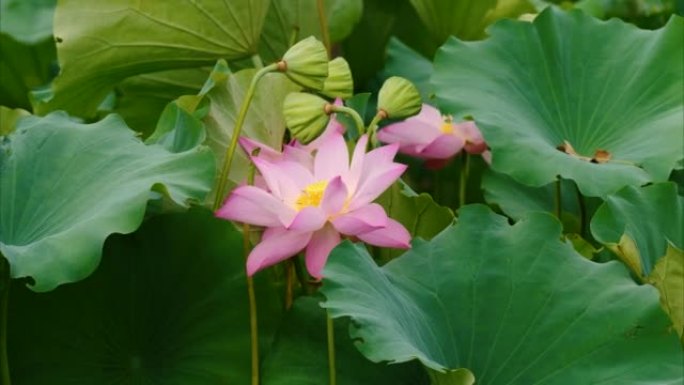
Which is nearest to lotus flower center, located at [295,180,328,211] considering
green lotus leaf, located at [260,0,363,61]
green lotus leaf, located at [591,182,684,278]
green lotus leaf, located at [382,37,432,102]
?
green lotus leaf, located at [591,182,684,278]

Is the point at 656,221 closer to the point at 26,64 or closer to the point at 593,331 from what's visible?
the point at 593,331

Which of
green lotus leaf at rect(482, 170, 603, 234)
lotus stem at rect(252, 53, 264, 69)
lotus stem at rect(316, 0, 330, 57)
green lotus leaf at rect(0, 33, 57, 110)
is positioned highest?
lotus stem at rect(316, 0, 330, 57)

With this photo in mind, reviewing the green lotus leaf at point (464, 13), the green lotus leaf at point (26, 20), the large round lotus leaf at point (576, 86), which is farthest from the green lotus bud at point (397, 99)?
the green lotus leaf at point (26, 20)

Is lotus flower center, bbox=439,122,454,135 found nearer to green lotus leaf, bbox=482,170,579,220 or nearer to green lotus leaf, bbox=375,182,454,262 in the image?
green lotus leaf, bbox=482,170,579,220

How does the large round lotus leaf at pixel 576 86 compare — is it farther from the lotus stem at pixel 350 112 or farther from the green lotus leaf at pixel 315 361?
the green lotus leaf at pixel 315 361

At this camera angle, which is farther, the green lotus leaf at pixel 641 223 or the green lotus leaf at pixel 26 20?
the green lotus leaf at pixel 26 20
